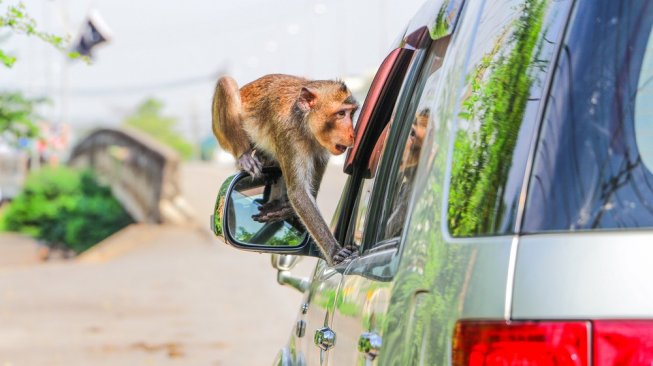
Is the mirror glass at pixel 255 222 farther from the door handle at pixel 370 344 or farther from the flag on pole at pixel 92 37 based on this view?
the flag on pole at pixel 92 37

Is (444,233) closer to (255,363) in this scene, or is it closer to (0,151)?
(255,363)

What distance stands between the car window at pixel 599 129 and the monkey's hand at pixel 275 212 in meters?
2.02

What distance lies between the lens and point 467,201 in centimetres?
231

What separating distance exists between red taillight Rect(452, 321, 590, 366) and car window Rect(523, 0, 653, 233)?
17cm

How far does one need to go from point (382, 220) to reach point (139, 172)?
102ft

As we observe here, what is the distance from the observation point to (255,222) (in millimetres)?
4121

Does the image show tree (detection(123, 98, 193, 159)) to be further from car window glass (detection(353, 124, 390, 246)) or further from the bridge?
car window glass (detection(353, 124, 390, 246))

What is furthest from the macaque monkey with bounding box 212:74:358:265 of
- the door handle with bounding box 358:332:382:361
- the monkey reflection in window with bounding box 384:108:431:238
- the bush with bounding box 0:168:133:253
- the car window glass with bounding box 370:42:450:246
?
the bush with bounding box 0:168:133:253

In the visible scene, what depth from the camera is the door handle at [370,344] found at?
2.65 meters

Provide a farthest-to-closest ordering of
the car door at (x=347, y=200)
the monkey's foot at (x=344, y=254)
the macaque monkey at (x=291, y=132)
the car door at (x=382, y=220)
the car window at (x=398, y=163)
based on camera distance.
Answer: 1. the macaque monkey at (x=291, y=132)
2. the monkey's foot at (x=344, y=254)
3. the car door at (x=347, y=200)
4. the car window at (x=398, y=163)
5. the car door at (x=382, y=220)

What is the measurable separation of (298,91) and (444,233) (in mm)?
3590

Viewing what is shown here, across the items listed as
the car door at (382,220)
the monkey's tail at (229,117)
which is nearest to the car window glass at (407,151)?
the car door at (382,220)

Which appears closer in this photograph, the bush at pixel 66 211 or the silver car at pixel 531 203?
the silver car at pixel 531 203

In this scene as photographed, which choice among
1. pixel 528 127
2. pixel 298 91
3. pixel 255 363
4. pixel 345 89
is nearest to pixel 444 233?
pixel 528 127
